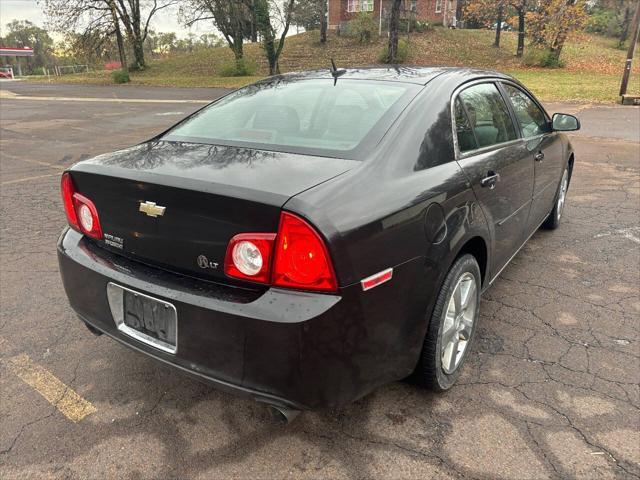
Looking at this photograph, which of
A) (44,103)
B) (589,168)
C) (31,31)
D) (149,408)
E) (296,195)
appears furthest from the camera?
(31,31)

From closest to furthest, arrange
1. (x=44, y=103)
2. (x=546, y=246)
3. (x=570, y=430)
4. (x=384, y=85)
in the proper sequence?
(x=570, y=430), (x=384, y=85), (x=546, y=246), (x=44, y=103)

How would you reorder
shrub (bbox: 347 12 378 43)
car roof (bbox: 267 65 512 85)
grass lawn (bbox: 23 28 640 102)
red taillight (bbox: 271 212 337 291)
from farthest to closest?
shrub (bbox: 347 12 378 43) → grass lawn (bbox: 23 28 640 102) → car roof (bbox: 267 65 512 85) → red taillight (bbox: 271 212 337 291)

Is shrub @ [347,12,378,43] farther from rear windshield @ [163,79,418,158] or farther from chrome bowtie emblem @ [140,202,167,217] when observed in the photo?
chrome bowtie emblem @ [140,202,167,217]

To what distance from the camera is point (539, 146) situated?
143 inches

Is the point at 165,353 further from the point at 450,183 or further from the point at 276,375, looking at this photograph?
the point at 450,183

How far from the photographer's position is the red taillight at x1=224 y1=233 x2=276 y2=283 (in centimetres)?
177

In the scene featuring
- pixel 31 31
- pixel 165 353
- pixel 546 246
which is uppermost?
pixel 31 31

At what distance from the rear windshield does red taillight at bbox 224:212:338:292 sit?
0.56 metres

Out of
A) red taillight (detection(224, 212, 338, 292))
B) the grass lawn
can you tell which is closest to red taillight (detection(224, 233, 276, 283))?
red taillight (detection(224, 212, 338, 292))

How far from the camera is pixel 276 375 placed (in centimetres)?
178

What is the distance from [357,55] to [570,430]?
36.5 meters

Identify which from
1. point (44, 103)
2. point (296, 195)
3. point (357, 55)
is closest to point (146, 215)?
point (296, 195)

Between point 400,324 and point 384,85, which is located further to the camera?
point 384,85

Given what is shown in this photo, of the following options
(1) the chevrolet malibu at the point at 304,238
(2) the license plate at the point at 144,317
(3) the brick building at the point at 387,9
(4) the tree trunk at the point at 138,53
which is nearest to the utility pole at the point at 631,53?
(1) the chevrolet malibu at the point at 304,238
